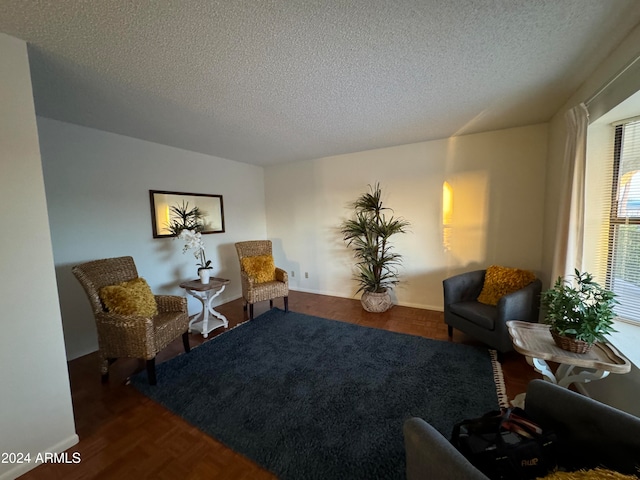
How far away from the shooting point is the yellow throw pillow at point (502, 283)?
2.56m

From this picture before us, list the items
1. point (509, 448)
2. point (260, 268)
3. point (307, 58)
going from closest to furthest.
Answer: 1. point (509, 448)
2. point (307, 58)
3. point (260, 268)

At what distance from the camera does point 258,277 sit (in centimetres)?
353

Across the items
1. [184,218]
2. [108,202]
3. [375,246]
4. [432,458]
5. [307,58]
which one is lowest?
[432,458]

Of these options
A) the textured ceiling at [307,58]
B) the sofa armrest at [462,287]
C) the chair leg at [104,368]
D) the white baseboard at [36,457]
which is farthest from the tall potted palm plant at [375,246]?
the white baseboard at [36,457]

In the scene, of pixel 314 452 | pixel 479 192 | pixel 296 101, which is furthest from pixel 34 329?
pixel 479 192

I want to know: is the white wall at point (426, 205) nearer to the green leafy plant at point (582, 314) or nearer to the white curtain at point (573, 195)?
the white curtain at point (573, 195)

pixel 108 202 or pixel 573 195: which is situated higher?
pixel 108 202

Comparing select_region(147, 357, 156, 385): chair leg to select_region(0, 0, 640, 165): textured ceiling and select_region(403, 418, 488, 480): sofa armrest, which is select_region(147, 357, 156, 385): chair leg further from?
select_region(0, 0, 640, 165): textured ceiling

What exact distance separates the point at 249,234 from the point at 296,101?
2.96 metres

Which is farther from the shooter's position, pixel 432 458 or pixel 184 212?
pixel 184 212

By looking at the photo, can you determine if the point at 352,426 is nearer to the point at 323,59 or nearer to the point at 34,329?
the point at 34,329

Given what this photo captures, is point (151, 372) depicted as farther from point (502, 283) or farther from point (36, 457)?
point (502, 283)

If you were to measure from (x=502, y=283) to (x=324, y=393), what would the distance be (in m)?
2.19

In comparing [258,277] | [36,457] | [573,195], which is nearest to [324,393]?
[36,457]
